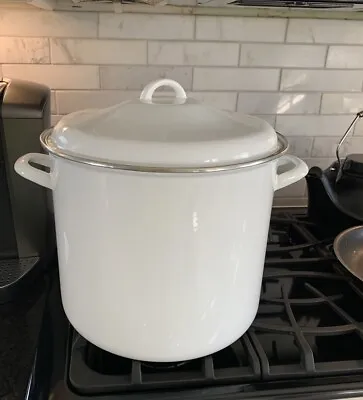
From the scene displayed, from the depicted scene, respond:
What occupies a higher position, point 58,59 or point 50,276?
point 58,59

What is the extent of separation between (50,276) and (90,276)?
258 mm

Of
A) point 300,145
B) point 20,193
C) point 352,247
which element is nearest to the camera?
point 20,193

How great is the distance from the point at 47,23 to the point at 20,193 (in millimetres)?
349

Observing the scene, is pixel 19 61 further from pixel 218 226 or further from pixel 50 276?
pixel 218 226

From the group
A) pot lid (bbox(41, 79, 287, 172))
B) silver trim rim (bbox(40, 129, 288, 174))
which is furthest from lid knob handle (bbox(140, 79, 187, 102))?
silver trim rim (bbox(40, 129, 288, 174))

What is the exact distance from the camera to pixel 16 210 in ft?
2.43

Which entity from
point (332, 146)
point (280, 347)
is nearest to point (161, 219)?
point (280, 347)

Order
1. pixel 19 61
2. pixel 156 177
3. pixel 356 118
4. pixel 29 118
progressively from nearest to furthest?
pixel 156 177, pixel 29 118, pixel 19 61, pixel 356 118

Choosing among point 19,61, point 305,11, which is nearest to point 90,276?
point 19,61

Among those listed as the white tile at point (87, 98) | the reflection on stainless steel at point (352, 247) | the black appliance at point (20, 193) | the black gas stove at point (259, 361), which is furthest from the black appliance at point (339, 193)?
the black appliance at point (20, 193)

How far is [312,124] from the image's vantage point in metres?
1.05

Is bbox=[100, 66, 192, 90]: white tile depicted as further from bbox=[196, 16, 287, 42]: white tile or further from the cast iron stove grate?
the cast iron stove grate

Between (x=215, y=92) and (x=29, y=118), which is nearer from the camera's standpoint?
(x=29, y=118)

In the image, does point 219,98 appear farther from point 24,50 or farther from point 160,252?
point 160,252
